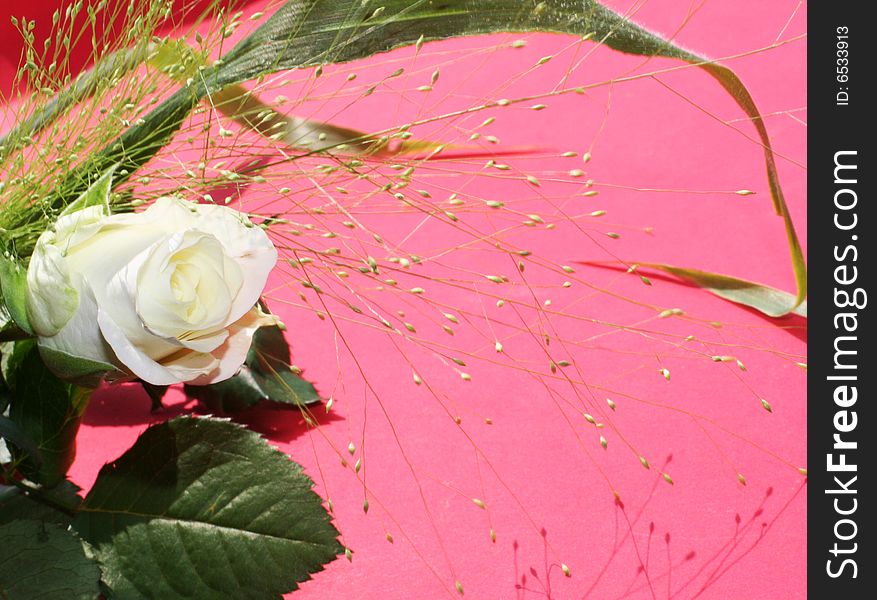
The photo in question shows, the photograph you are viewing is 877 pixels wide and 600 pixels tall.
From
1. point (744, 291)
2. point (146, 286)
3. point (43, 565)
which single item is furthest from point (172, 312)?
point (744, 291)

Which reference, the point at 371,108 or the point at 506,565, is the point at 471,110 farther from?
the point at 371,108

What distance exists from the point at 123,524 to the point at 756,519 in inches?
11.4

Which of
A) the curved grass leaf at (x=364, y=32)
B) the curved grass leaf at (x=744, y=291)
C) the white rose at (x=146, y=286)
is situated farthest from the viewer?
the curved grass leaf at (x=744, y=291)

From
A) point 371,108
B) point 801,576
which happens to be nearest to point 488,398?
point 801,576

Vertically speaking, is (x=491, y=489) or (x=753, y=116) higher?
(x=753, y=116)

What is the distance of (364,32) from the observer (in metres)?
0.40

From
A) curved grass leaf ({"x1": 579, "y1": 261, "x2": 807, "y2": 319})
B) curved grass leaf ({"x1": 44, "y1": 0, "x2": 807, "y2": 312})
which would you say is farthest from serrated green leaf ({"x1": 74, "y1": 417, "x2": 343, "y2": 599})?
curved grass leaf ({"x1": 579, "y1": 261, "x2": 807, "y2": 319})

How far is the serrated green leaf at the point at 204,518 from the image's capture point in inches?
13.7

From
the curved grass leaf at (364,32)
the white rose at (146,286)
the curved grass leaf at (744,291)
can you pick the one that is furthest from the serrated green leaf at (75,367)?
the curved grass leaf at (744,291)

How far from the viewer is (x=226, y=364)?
0.32 meters

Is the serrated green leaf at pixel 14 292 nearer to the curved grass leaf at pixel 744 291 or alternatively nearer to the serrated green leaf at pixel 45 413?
the serrated green leaf at pixel 45 413

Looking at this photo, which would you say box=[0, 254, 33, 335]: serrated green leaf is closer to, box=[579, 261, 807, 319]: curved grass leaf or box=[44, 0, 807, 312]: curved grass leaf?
box=[44, 0, 807, 312]: curved grass leaf

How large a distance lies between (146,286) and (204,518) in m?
0.11

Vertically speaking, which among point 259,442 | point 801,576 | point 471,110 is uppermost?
point 471,110
